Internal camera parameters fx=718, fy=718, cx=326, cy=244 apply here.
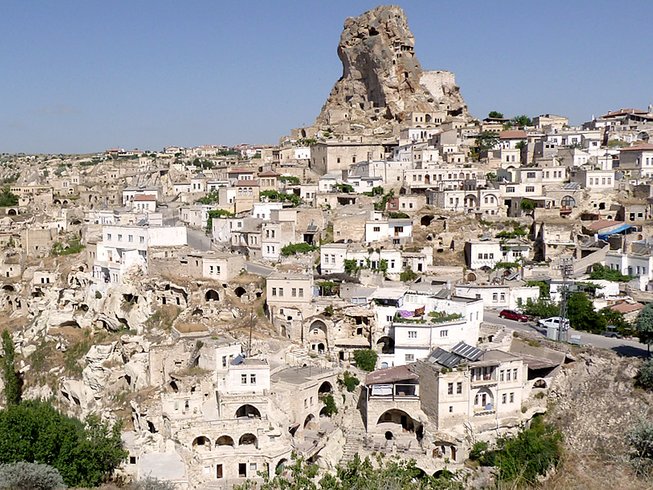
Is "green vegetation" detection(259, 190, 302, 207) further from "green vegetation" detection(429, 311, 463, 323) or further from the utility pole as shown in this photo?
"green vegetation" detection(429, 311, 463, 323)

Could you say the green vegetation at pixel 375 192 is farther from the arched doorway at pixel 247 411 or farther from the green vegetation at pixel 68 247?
the arched doorway at pixel 247 411

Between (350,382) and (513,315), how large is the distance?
413 inches

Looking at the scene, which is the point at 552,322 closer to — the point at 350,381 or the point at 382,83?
the point at 350,381

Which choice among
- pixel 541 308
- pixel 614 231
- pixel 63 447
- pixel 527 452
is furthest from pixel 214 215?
pixel 527 452

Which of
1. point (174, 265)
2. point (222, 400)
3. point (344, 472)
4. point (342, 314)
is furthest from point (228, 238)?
point (344, 472)

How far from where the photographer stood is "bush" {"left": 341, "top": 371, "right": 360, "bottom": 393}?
104 ft

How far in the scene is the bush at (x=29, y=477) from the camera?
902 inches

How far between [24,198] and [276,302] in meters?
53.6

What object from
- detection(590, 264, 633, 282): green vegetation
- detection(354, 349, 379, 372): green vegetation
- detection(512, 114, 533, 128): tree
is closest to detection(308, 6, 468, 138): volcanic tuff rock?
detection(512, 114, 533, 128): tree

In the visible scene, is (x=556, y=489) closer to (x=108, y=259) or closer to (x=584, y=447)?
(x=584, y=447)

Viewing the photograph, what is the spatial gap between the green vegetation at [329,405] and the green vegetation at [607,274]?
17.7 meters

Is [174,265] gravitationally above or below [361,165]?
below

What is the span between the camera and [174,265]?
4009 centimetres

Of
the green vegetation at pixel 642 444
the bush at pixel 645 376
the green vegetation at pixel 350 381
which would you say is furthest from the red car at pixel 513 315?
the green vegetation at pixel 350 381
